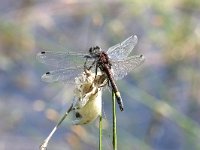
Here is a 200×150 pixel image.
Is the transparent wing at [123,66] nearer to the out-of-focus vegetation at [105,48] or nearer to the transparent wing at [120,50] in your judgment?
the transparent wing at [120,50]

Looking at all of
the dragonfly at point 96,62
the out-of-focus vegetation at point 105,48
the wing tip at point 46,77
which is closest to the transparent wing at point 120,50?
the dragonfly at point 96,62

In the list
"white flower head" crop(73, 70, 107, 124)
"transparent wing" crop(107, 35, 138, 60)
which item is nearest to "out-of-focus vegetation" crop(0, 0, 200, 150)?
"transparent wing" crop(107, 35, 138, 60)

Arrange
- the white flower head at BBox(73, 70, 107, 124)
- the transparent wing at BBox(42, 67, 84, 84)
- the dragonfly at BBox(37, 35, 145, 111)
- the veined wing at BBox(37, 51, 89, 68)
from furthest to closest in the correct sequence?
the veined wing at BBox(37, 51, 89, 68), the transparent wing at BBox(42, 67, 84, 84), the dragonfly at BBox(37, 35, 145, 111), the white flower head at BBox(73, 70, 107, 124)

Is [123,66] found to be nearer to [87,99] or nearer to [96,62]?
[96,62]

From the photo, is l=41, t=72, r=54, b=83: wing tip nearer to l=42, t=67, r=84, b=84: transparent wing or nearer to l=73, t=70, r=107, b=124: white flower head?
l=42, t=67, r=84, b=84: transparent wing

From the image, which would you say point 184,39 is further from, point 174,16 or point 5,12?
point 5,12
